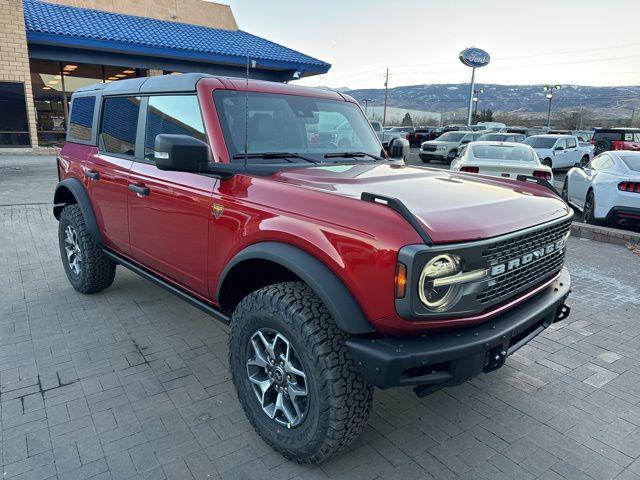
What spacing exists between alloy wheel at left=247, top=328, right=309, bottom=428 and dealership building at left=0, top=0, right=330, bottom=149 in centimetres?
1595

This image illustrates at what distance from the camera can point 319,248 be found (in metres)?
2.29

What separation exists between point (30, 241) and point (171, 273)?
4.54m

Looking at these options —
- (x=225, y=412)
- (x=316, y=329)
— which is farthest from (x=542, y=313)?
(x=225, y=412)

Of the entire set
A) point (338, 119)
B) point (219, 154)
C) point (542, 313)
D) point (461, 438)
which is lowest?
point (461, 438)

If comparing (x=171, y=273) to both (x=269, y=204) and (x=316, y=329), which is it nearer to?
(x=269, y=204)

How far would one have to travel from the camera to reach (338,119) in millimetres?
3814

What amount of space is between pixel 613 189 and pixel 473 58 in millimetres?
39555

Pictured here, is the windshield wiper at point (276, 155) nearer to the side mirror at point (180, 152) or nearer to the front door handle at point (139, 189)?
the side mirror at point (180, 152)

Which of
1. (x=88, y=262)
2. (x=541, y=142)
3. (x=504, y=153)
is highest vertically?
(x=541, y=142)

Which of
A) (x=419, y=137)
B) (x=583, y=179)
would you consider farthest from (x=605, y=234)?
(x=419, y=137)

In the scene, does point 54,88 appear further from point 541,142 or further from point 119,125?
point 541,142

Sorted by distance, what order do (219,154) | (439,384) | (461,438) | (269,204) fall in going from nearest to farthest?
(439,384) → (269,204) → (461,438) → (219,154)

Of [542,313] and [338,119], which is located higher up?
[338,119]

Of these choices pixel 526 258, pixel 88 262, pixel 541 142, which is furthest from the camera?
pixel 541 142
